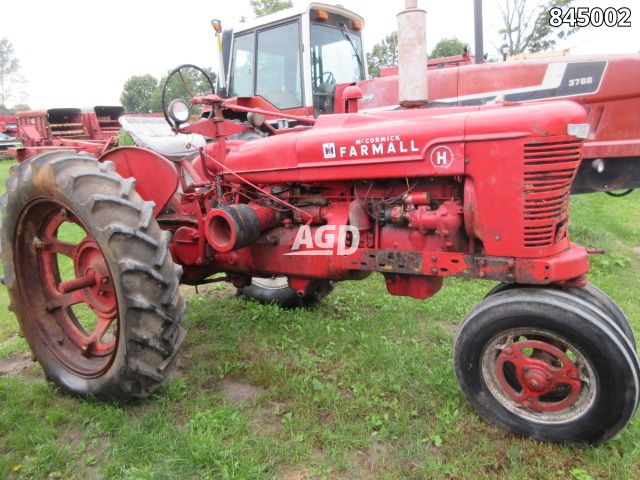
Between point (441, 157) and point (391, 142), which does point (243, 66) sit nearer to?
point (391, 142)

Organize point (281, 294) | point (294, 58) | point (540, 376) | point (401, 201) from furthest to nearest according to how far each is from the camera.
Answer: point (294, 58), point (281, 294), point (401, 201), point (540, 376)

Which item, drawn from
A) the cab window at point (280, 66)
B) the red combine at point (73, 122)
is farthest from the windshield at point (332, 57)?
the red combine at point (73, 122)

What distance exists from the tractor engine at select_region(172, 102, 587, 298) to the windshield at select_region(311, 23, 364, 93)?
299cm

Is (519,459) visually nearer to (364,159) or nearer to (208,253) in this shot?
(364,159)

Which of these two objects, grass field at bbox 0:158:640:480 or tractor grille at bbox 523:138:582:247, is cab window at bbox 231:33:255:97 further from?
tractor grille at bbox 523:138:582:247

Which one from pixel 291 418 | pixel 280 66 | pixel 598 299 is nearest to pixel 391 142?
pixel 598 299

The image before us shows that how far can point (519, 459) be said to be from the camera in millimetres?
2256

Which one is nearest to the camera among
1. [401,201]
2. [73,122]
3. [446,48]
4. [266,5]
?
[401,201]

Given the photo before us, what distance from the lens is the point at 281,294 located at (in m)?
4.20

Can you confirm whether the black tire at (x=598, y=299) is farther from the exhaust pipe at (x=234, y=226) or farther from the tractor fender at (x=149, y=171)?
the tractor fender at (x=149, y=171)

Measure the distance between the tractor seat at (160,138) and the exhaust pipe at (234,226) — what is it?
1472 millimetres

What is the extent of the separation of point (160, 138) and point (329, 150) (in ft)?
10.9

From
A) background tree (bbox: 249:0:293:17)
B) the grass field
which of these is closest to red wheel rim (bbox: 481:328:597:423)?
the grass field

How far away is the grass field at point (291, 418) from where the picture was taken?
2.27 m
